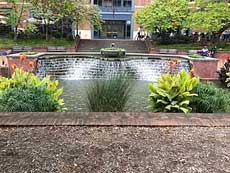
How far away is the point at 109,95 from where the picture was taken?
5938 millimetres

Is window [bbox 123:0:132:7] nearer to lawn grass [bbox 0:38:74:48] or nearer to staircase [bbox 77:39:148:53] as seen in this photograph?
staircase [bbox 77:39:148:53]

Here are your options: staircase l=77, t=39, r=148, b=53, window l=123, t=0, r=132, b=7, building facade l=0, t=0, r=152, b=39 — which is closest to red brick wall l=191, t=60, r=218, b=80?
staircase l=77, t=39, r=148, b=53

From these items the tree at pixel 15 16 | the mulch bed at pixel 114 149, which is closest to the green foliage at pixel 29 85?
the mulch bed at pixel 114 149

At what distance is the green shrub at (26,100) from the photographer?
216 inches

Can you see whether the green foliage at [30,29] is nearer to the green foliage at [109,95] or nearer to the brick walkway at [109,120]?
the green foliage at [109,95]

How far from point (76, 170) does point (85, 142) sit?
28.0 inches

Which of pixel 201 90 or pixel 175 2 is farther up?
pixel 175 2

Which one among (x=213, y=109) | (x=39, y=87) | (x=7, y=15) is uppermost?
(x=7, y=15)

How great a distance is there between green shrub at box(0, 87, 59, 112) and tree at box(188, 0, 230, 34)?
57.0 ft

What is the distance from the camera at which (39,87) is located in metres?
5.86

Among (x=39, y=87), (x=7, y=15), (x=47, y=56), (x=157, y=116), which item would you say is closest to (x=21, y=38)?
(x=7, y=15)

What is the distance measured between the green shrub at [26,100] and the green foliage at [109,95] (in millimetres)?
696

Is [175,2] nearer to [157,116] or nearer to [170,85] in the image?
[170,85]

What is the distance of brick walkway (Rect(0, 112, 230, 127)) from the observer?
422 cm
